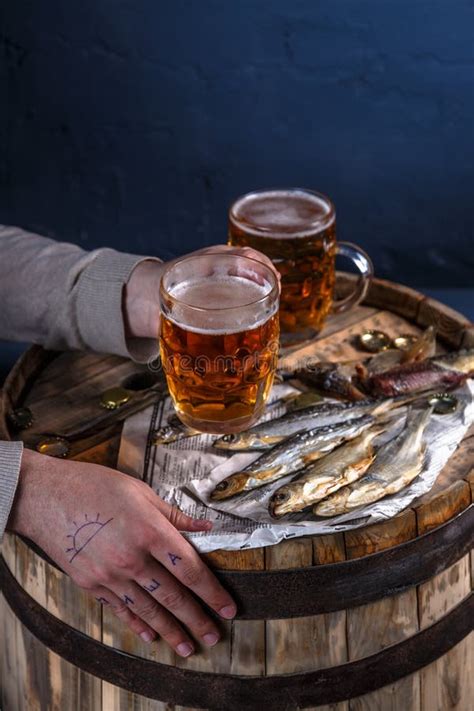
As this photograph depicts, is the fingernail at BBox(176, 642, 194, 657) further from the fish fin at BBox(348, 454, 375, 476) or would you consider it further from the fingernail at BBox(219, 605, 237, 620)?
the fish fin at BBox(348, 454, 375, 476)

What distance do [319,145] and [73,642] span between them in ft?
4.91

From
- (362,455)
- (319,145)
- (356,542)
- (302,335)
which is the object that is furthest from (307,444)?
(319,145)

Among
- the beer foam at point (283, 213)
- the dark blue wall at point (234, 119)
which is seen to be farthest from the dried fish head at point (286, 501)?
the dark blue wall at point (234, 119)

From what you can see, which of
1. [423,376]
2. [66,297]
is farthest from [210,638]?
[66,297]

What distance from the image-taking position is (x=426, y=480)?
1221mm

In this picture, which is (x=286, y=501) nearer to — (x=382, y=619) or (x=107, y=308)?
(x=382, y=619)

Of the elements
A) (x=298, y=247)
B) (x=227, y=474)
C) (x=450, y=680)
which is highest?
(x=298, y=247)

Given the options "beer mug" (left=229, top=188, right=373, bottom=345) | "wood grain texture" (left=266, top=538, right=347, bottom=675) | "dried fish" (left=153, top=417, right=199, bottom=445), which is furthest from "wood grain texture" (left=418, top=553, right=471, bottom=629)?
"beer mug" (left=229, top=188, right=373, bottom=345)

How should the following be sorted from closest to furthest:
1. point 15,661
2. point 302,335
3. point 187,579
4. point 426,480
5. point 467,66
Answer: point 187,579
point 426,480
point 15,661
point 302,335
point 467,66

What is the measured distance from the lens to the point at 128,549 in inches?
44.1

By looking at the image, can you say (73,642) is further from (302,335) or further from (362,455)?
(302,335)

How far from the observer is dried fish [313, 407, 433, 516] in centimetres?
117

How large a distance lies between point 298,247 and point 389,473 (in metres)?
0.43

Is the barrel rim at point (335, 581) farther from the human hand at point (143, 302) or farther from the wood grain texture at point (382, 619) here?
the human hand at point (143, 302)
